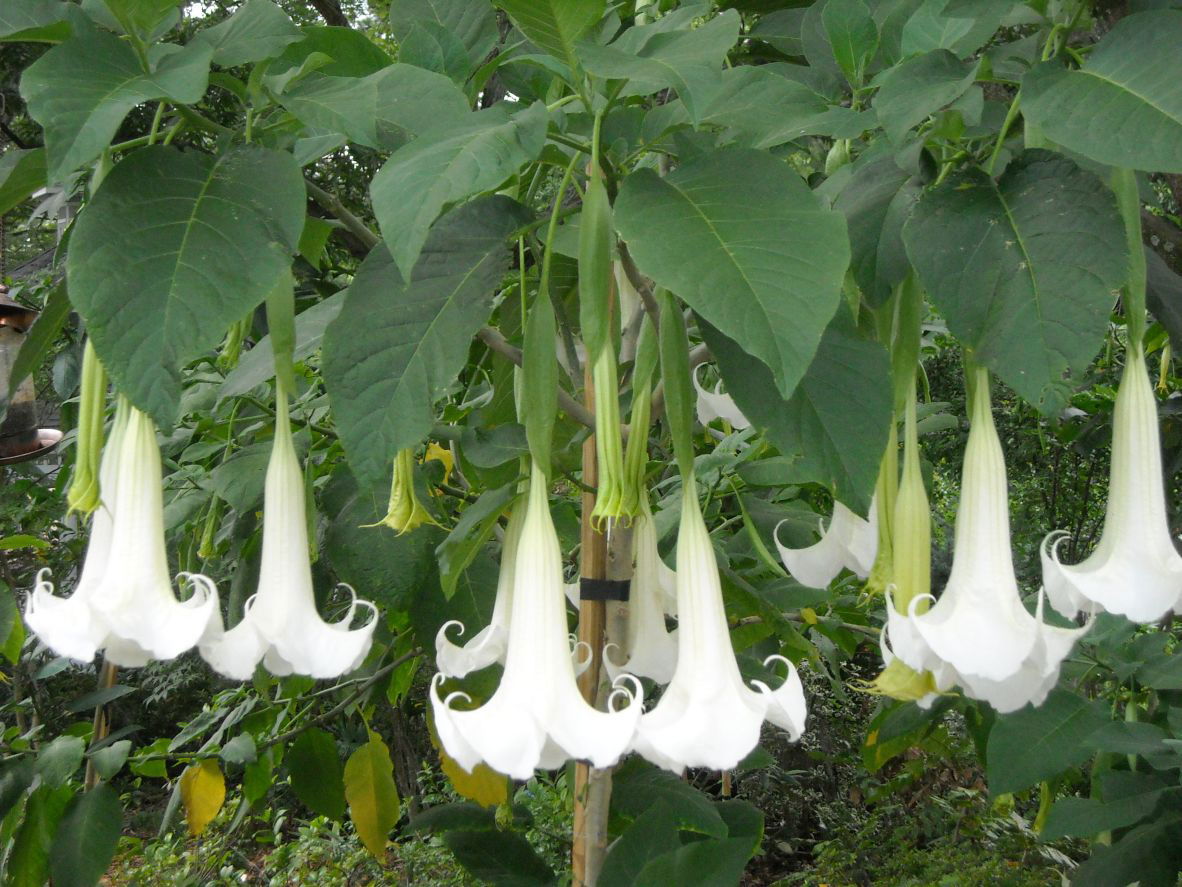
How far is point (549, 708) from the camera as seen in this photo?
0.55 m

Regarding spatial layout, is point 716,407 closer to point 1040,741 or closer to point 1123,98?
point 1040,741

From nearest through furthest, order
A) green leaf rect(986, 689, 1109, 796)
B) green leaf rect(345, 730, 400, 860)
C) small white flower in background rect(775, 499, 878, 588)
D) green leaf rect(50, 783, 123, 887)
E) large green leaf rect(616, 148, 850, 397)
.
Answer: large green leaf rect(616, 148, 850, 397), small white flower in background rect(775, 499, 878, 588), green leaf rect(986, 689, 1109, 796), green leaf rect(50, 783, 123, 887), green leaf rect(345, 730, 400, 860)

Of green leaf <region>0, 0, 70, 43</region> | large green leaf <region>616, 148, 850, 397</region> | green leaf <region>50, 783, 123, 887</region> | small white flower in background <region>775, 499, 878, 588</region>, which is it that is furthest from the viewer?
green leaf <region>50, 783, 123, 887</region>

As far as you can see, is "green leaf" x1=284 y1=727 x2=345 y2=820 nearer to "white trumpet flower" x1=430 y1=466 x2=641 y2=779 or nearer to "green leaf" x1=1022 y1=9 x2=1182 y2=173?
"white trumpet flower" x1=430 y1=466 x2=641 y2=779

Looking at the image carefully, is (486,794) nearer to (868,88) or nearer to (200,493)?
(200,493)

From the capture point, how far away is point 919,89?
2.04 feet

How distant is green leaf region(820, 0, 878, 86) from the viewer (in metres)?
0.80

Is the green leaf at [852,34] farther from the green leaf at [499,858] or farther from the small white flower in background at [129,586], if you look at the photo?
the green leaf at [499,858]

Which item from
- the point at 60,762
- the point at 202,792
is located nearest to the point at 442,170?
the point at 60,762

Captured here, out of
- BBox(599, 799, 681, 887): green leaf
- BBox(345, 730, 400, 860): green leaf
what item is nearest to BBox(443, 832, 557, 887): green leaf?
BBox(599, 799, 681, 887): green leaf

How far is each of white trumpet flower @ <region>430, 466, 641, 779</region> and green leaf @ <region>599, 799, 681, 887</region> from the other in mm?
353

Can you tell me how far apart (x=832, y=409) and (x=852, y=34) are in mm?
370

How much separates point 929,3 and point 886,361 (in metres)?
0.30

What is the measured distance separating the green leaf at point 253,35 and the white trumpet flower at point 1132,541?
1.84 ft
